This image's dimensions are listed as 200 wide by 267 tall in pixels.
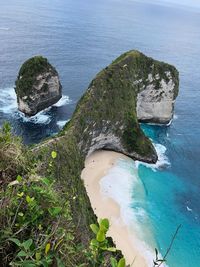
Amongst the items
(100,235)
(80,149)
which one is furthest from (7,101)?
(100,235)

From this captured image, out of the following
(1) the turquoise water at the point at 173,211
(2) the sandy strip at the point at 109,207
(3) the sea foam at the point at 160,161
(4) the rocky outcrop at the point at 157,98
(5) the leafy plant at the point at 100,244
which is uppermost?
(5) the leafy plant at the point at 100,244

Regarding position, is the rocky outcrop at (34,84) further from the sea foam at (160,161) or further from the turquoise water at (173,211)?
the turquoise water at (173,211)

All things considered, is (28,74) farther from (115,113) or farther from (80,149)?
(80,149)

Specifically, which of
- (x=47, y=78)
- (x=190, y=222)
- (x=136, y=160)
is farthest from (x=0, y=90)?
(x=190, y=222)

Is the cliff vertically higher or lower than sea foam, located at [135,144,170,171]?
higher

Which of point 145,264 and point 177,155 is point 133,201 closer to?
point 145,264

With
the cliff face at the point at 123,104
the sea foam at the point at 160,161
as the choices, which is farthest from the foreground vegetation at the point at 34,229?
the sea foam at the point at 160,161

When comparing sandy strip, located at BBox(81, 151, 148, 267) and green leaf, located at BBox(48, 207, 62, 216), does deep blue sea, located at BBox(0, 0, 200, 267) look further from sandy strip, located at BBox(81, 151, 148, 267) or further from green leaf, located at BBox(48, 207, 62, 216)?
green leaf, located at BBox(48, 207, 62, 216)

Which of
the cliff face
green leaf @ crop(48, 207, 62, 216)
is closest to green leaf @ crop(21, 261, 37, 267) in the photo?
green leaf @ crop(48, 207, 62, 216)
